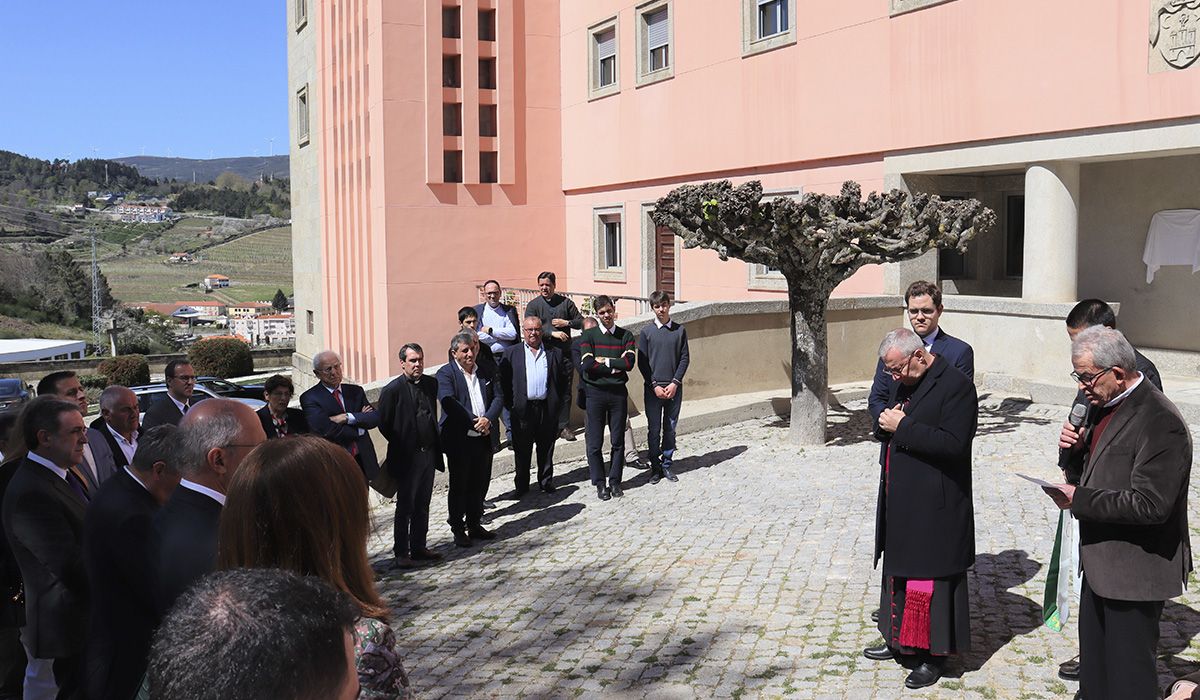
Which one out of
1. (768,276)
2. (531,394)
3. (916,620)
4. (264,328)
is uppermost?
(768,276)

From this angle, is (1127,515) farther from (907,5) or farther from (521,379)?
(907,5)

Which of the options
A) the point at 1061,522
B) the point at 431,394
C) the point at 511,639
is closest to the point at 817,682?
the point at 1061,522

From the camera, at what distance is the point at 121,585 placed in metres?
3.75

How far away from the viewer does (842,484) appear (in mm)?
10297

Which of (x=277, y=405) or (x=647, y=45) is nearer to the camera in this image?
(x=277, y=405)

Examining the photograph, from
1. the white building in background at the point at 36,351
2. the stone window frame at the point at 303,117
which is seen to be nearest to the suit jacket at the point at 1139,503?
the stone window frame at the point at 303,117

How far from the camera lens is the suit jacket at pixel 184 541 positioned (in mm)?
3301

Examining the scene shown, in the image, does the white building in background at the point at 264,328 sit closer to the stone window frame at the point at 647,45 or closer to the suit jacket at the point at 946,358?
the stone window frame at the point at 647,45

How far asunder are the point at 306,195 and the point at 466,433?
25.0 m

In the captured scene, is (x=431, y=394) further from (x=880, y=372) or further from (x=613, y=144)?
(x=613, y=144)

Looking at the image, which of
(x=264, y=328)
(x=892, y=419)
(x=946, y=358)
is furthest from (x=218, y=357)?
(x=264, y=328)

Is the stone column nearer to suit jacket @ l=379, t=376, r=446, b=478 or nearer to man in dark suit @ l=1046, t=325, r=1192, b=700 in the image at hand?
suit jacket @ l=379, t=376, r=446, b=478

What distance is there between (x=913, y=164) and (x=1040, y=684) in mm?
12176

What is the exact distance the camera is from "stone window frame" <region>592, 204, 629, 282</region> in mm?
24297
